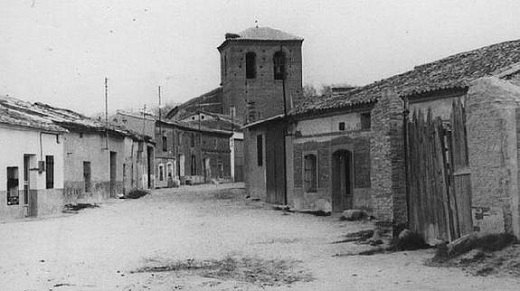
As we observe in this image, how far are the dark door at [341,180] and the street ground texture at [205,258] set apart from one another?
1296mm

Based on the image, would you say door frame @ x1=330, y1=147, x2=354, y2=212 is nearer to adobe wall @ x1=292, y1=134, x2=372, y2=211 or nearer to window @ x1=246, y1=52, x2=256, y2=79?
adobe wall @ x1=292, y1=134, x2=372, y2=211

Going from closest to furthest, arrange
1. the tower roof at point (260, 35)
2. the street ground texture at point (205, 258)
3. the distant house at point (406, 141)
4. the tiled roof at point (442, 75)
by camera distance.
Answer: the street ground texture at point (205, 258)
the distant house at point (406, 141)
the tiled roof at point (442, 75)
the tower roof at point (260, 35)

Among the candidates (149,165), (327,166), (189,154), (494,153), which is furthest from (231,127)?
(494,153)

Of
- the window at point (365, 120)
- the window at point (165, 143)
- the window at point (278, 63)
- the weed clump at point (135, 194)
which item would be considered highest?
the window at point (278, 63)

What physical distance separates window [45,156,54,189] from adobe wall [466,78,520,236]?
15.9 metres

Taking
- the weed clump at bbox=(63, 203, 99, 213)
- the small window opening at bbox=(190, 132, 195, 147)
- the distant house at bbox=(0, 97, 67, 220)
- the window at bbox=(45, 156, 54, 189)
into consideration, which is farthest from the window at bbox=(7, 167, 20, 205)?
the small window opening at bbox=(190, 132, 195, 147)

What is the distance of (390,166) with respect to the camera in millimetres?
13414

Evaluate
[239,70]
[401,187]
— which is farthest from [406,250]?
[239,70]

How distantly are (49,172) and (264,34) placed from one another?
3921 cm

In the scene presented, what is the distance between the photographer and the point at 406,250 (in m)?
12.5

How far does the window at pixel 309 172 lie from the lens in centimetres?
2364

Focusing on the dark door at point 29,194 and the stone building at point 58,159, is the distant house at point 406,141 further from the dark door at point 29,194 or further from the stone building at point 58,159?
the dark door at point 29,194

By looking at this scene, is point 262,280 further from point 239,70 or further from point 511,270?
point 239,70

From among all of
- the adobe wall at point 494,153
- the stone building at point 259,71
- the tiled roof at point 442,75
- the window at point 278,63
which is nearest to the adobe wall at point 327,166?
the tiled roof at point 442,75
